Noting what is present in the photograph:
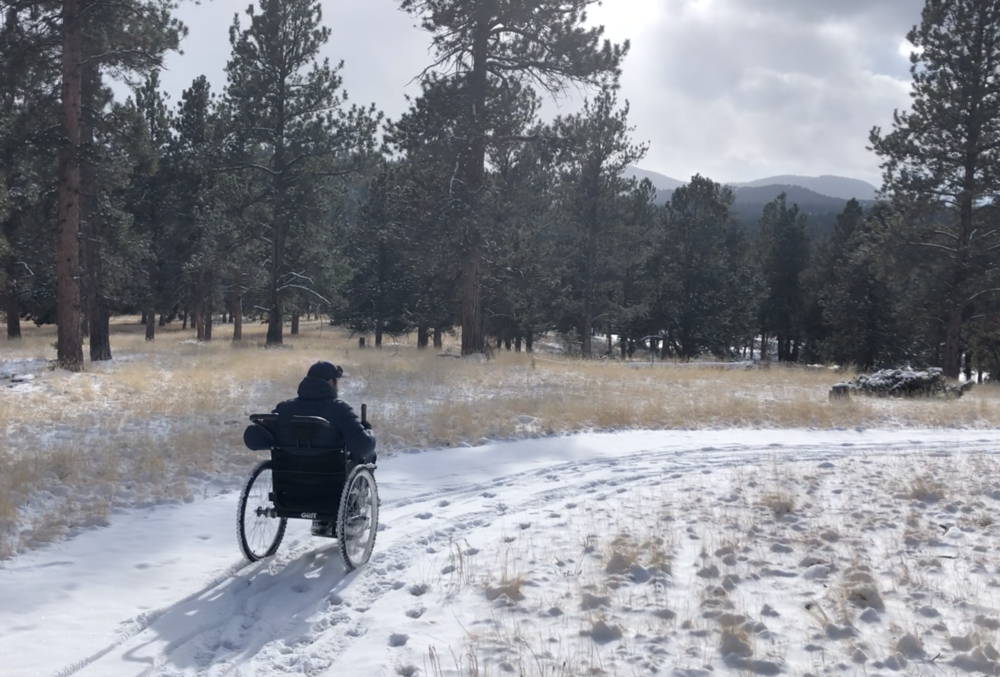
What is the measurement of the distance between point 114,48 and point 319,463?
16135 mm

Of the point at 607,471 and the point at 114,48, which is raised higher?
the point at 114,48

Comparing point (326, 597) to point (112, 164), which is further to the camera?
point (112, 164)

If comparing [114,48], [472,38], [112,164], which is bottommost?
[112,164]

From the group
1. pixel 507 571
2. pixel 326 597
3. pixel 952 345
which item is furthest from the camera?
pixel 952 345

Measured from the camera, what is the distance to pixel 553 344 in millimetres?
64938

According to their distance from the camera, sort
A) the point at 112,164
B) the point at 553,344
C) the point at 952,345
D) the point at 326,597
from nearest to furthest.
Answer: the point at 326,597, the point at 112,164, the point at 952,345, the point at 553,344

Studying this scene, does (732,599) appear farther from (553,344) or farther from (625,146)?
(553,344)

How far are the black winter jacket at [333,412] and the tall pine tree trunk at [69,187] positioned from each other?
1280 centimetres

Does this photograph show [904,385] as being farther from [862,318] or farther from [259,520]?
[862,318]

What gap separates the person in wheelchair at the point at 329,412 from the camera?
549cm

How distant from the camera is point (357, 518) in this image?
566 cm

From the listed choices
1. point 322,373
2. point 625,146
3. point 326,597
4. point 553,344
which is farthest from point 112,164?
point 553,344

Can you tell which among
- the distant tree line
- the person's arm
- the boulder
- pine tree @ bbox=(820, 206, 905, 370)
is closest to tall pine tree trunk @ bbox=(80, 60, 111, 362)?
the distant tree line

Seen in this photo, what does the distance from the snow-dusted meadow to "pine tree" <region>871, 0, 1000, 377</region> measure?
1490cm
